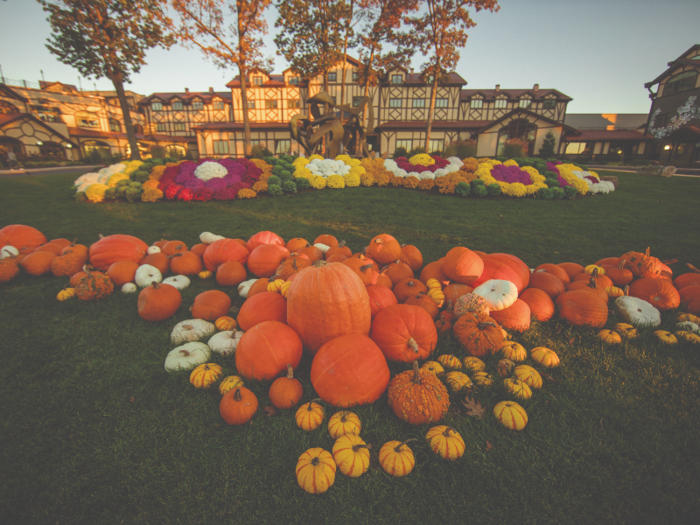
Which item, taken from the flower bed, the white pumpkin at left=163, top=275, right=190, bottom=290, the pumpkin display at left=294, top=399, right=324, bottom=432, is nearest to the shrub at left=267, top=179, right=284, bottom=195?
the flower bed

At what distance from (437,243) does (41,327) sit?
553 cm

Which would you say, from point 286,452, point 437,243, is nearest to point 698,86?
point 437,243

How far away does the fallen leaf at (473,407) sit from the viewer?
78.4 inches

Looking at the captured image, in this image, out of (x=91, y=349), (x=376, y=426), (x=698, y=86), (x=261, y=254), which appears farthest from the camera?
(x=698, y=86)

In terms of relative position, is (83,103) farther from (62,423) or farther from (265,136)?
(62,423)

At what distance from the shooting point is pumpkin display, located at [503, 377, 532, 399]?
210 cm

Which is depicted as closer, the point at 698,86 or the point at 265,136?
the point at 698,86

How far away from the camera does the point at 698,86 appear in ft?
85.3

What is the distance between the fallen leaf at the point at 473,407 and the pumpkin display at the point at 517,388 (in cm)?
25

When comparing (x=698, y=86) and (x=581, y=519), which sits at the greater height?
(x=698, y=86)

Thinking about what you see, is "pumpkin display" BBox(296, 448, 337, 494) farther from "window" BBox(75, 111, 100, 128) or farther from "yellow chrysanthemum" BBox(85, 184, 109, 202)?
"window" BBox(75, 111, 100, 128)

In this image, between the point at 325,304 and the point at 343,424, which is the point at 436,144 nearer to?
the point at 325,304

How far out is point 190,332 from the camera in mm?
2727

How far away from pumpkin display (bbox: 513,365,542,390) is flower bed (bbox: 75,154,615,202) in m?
8.32
